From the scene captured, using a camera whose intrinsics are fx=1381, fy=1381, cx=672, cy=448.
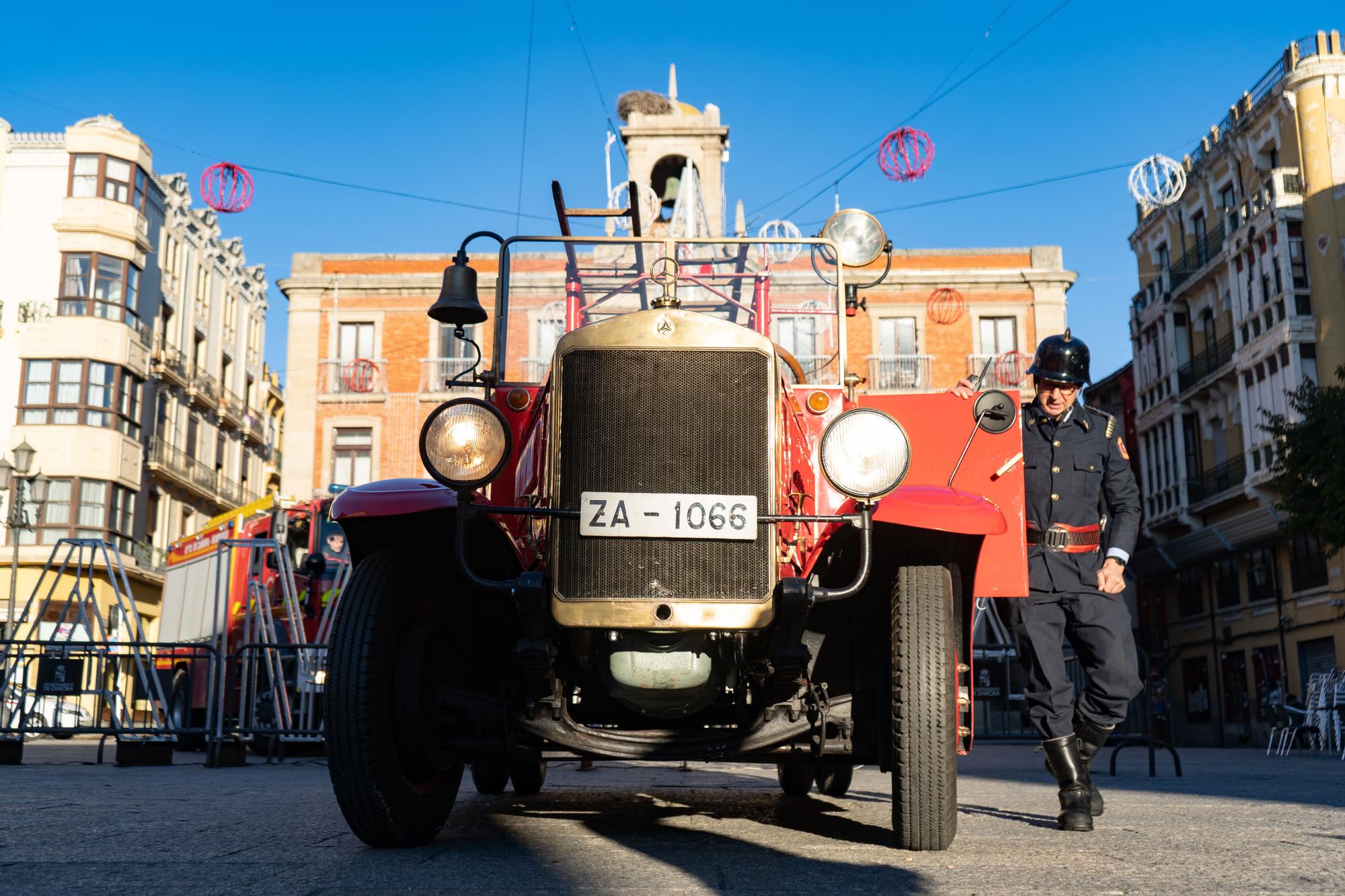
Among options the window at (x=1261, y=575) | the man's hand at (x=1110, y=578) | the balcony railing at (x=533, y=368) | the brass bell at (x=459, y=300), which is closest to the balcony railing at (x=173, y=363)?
the window at (x=1261, y=575)

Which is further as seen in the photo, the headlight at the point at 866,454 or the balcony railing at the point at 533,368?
the balcony railing at the point at 533,368

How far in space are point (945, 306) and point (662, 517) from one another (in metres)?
36.8

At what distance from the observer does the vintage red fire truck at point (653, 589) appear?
4516mm

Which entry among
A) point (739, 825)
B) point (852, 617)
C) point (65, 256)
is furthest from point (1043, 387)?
point (65, 256)

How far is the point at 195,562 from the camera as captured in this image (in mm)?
21844

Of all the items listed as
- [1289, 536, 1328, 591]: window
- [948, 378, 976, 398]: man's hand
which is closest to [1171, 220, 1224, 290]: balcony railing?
[1289, 536, 1328, 591]: window

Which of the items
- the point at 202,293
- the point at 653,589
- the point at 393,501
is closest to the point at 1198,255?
the point at 202,293

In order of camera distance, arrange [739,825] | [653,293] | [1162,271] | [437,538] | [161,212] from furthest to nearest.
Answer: [161,212]
[1162,271]
[653,293]
[739,825]
[437,538]

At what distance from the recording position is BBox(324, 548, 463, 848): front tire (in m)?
4.64

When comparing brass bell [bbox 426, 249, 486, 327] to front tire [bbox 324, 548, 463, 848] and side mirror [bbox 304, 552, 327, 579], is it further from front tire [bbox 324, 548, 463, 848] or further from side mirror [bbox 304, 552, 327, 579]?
side mirror [bbox 304, 552, 327, 579]

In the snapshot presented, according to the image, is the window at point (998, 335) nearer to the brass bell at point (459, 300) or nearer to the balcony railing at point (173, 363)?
the balcony railing at point (173, 363)

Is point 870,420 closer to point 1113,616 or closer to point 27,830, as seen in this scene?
point 1113,616

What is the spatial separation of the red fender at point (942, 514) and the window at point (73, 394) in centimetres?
4146

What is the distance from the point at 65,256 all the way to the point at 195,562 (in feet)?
81.7
